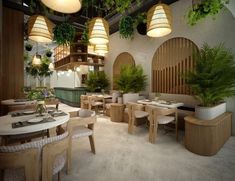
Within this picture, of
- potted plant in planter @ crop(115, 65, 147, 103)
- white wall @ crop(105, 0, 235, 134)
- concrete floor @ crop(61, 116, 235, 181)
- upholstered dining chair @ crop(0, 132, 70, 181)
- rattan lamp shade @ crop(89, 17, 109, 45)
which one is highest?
white wall @ crop(105, 0, 235, 134)

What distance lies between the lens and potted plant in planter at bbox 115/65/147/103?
530 cm

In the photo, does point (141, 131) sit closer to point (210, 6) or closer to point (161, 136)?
point (161, 136)

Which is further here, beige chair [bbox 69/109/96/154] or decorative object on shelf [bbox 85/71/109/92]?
decorative object on shelf [bbox 85/71/109/92]

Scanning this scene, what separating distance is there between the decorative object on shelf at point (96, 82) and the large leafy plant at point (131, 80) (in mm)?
1858

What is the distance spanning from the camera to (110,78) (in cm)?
745

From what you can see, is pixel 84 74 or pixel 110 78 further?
pixel 84 74

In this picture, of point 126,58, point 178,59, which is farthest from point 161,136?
point 126,58

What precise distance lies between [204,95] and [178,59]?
193 centimetres

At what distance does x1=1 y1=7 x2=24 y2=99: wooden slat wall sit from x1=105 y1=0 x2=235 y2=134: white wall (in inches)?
147

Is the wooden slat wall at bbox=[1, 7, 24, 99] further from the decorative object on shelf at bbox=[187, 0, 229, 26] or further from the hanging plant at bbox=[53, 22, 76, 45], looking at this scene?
the decorative object on shelf at bbox=[187, 0, 229, 26]

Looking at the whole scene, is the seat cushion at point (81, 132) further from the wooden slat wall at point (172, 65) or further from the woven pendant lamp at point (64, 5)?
the wooden slat wall at point (172, 65)

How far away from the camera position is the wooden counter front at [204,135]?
281cm

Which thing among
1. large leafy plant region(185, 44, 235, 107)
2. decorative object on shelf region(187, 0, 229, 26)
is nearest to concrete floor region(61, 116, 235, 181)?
large leafy plant region(185, 44, 235, 107)

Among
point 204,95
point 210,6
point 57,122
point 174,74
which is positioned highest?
point 210,6
